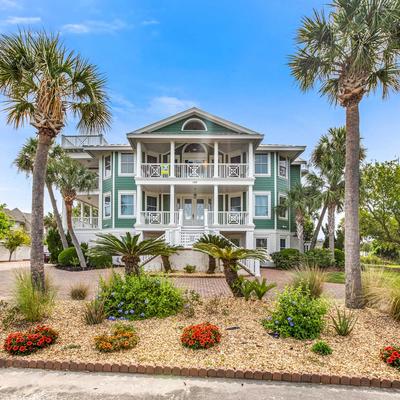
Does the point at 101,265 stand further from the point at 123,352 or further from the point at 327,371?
the point at 327,371

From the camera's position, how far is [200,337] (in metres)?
5.73

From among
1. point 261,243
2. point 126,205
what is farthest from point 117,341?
point 261,243

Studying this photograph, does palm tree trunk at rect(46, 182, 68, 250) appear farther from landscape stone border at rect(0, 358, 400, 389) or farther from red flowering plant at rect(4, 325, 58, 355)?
landscape stone border at rect(0, 358, 400, 389)

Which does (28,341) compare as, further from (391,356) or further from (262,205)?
(262,205)

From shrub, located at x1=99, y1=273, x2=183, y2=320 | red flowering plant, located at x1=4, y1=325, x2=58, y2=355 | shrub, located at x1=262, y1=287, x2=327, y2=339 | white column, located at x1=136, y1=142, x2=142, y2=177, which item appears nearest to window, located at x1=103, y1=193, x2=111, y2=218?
white column, located at x1=136, y1=142, x2=142, y2=177

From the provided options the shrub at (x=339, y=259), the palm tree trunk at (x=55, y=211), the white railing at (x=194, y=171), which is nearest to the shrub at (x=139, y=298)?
the white railing at (x=194, y=171)

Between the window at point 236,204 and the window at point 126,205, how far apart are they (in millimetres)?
7333

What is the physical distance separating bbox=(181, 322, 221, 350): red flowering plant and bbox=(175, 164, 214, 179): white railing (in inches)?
601

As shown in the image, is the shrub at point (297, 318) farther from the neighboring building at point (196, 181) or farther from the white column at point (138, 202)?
the white column at point (138, 202)

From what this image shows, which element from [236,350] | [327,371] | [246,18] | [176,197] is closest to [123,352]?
[236,350]

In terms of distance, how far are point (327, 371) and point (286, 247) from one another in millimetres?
18730

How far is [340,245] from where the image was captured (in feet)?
82.9

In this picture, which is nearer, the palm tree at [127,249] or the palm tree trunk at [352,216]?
the palm tree trunk at [352,216]

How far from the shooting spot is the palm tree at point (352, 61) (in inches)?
314
